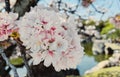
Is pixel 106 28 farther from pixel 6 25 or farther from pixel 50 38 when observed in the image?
pixel 50 38

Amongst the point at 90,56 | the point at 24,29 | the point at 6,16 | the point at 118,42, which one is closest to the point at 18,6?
the point at 6,16

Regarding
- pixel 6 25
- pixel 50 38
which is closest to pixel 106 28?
pixel 6 25

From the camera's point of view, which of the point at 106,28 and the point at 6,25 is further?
the point at 106,28

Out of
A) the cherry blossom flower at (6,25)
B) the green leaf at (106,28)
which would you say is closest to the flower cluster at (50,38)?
the cherry blossom flower at (6,25)

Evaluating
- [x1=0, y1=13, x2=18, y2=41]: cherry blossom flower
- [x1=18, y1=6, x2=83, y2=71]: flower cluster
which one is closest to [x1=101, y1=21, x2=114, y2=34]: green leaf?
[x1=0, y1=13, x2=18, y2=41]: cherry blossom flower

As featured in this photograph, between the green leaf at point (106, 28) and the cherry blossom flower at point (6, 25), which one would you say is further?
the green leaf at point (106, 28)

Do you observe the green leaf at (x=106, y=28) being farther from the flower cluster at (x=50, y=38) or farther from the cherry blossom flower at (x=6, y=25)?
the flower cluster at (x=50, y=38)

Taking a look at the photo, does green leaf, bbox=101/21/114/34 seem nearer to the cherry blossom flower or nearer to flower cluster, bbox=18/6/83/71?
the cherry blossom flower
